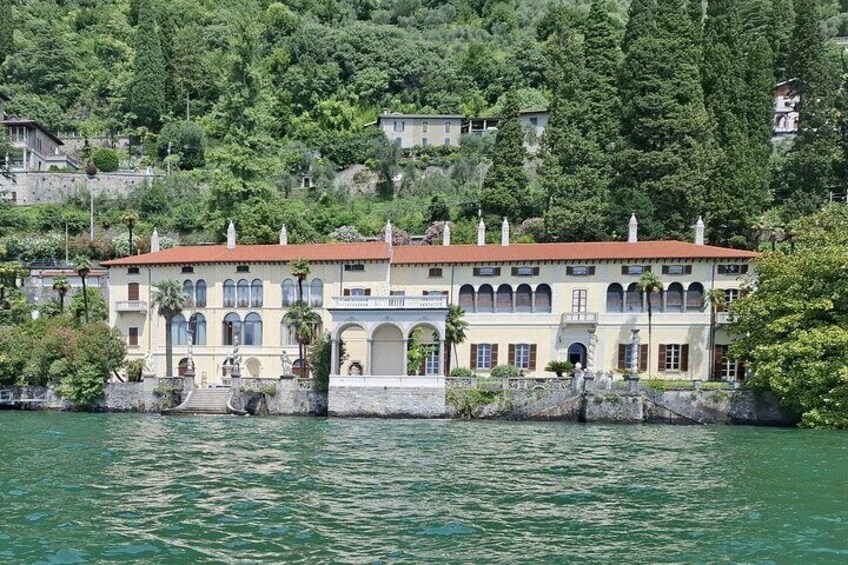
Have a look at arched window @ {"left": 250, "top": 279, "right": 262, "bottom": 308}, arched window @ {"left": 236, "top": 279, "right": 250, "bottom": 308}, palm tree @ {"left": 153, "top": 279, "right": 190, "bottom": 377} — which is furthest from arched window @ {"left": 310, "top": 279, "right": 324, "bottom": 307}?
palm tree @ {"left": 153, "top": 279, "right": 190, "bottom": 377}

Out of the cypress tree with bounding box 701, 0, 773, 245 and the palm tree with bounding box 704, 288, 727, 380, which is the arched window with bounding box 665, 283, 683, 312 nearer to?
the palm tree with bounding box 704, 288, 727, 380

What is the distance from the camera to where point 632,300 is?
160ft

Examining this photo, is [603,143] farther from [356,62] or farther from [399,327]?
[356,62]

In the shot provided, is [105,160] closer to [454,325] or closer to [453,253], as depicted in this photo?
[453,253]

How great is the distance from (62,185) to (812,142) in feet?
207

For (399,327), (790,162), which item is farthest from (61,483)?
(790,162)

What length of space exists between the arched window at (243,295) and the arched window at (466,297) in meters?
12.5

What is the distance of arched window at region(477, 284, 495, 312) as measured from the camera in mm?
49906

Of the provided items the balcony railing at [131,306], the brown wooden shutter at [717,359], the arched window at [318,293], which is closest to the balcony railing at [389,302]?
the arched window at [318,293]

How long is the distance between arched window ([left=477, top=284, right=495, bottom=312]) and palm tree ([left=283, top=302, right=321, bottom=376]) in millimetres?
9134

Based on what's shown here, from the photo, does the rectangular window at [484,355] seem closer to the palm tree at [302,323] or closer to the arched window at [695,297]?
the palm tree at [302,323]

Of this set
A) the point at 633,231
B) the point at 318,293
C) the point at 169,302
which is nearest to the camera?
the point at 169,302

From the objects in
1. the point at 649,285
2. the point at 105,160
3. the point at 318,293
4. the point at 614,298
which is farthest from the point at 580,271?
the point at 105,160

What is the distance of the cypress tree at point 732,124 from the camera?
5597cm
